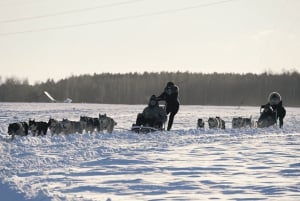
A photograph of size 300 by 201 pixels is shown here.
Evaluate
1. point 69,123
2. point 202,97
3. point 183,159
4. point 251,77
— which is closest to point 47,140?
point 69,123

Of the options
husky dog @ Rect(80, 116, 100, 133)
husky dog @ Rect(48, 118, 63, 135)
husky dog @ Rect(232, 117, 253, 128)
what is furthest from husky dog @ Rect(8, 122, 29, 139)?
husky dog @ Rect(232, 117, 253, 128)

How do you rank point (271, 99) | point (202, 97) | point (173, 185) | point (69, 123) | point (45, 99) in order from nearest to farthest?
point (173, 185)
point (69, 123)
point (271, 99)
point (45, 99)
point (202, 97)

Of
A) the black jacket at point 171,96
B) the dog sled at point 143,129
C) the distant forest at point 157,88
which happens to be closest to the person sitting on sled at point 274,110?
the black jacket at point 171,96

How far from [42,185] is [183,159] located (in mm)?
3805

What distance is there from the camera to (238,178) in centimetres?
876

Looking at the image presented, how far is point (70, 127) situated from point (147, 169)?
8.48 metres

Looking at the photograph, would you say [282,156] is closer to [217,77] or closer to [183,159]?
[183,159]

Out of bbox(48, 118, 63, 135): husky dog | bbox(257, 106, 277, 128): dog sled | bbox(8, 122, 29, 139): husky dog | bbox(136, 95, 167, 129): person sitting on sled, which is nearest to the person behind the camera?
bbox(8, 122, 29, 139): husky dog

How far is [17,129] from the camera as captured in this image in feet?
53.9

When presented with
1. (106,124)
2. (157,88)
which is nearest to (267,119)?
(106,124)

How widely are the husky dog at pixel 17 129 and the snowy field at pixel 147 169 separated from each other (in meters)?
0.70

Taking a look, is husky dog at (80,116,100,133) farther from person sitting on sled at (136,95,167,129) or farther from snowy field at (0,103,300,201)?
snowy field at (0,103,300,201)

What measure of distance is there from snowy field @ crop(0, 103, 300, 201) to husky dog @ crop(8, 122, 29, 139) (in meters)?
0.70

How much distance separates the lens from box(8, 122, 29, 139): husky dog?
16125 millimetres
